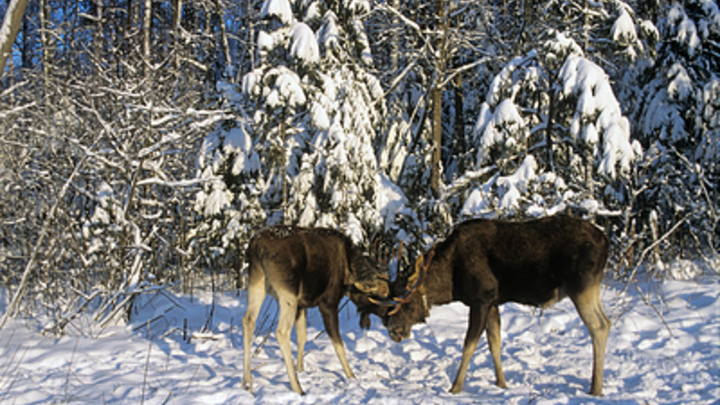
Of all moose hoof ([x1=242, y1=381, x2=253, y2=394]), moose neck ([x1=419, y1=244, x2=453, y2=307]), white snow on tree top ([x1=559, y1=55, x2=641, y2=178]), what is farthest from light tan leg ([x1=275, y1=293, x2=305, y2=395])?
white snow on tree top ([x1=559, y1=55, x2=641, y2=178])

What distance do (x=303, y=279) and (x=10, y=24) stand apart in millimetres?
4440

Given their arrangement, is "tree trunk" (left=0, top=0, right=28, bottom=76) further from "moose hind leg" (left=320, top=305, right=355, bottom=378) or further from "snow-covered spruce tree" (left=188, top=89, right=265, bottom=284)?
"snow-covered spruce tree" (left=188, top=89, right=265, bottom=284)

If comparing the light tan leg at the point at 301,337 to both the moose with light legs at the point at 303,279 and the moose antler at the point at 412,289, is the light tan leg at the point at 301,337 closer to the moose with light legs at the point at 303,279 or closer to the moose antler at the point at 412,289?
the moose with light legs at the point at 303,279

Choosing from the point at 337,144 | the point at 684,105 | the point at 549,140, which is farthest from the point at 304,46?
the point at 684,105

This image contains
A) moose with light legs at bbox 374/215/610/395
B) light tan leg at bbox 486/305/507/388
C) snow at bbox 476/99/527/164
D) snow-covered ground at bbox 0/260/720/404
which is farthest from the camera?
snow at bbox 476/99/527/164

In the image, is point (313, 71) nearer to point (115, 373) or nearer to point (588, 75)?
point (588, 75)

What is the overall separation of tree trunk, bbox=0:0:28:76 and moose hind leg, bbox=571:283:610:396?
682 centimetres

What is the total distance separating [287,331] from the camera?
5.22 m

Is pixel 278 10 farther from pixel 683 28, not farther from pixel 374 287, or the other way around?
pixel 683 28

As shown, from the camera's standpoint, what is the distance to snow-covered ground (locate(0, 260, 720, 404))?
4.67 metres

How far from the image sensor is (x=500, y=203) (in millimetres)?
9617

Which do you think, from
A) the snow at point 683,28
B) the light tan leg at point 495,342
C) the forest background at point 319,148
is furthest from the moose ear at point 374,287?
the snow at point 683,28

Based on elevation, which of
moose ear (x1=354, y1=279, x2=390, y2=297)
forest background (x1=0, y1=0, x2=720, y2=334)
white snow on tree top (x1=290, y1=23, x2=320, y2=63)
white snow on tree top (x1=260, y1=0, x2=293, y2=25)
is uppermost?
white snow on tree top (x1=260, y1=0, x2=293, y2=25)

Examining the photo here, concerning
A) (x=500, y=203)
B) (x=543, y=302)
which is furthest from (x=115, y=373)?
(x=500, y=203)
